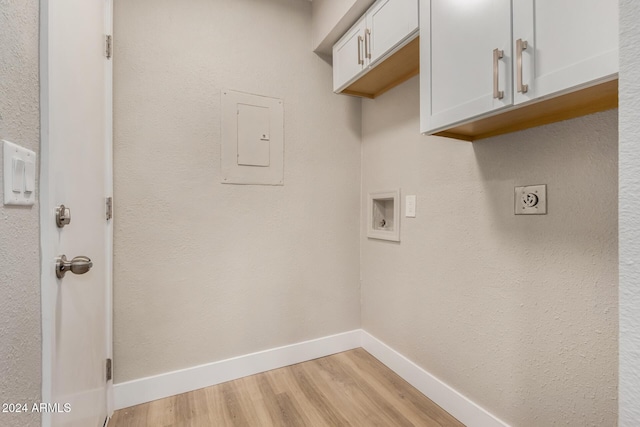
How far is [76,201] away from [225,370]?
141 centimetres

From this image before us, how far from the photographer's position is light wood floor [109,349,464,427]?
1522 mm

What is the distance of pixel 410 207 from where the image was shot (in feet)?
6.07

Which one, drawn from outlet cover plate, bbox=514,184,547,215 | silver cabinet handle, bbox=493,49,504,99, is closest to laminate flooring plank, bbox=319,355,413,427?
outlet cover plate, bbox=514,184,547,215

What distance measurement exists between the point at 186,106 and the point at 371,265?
1.73 meters

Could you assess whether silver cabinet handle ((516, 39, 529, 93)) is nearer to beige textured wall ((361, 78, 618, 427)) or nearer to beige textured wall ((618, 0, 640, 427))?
beige textured wall ((361, 78, 618, 427))

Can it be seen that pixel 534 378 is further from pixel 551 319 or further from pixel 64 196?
pixel 64 196

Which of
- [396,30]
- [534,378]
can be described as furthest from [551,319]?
[396,30]

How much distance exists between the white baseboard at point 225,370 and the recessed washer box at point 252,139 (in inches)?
48.3

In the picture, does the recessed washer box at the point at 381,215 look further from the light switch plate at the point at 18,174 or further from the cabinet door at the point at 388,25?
the light switch plate at the point at 18,174

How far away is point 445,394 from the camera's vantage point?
1.59 m

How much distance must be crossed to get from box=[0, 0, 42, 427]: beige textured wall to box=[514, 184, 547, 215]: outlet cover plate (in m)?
1.66

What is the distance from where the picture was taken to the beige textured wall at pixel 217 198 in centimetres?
168

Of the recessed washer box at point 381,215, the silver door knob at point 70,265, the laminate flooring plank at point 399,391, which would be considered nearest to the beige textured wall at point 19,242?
the silver door knob at point 70,265

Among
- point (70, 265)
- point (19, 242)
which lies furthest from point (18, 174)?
point (70, 265)
